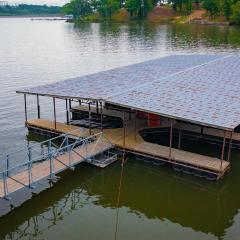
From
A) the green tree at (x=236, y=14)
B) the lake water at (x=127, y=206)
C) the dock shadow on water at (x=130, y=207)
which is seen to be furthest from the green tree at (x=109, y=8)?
the dock shadow on water at (x=130, y=207)

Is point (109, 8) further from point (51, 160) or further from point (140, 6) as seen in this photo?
point (51, 160)

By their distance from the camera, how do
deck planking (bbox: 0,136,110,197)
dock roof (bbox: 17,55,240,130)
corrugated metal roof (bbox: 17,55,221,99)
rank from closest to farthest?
deck planking (bbox: 0,136,110,197) → dock roof (bbox: 17,55,240,130) → corrugated metal roof (bbox: 17,55,221,99)

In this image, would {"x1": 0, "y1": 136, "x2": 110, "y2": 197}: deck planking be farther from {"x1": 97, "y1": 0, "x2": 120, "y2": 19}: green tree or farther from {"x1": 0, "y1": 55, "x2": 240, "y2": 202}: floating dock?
{"x1": 97, "y1": 0, "x2": 120, "y2": 19}: green tree

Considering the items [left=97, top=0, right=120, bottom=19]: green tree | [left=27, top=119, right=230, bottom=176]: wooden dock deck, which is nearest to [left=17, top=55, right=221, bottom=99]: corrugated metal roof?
[left=27, top=119, right=230, bottom=176]: wooden dock deck

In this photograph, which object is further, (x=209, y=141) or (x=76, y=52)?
(x=76, y=52)

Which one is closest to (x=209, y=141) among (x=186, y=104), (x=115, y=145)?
(x=186, y=104)

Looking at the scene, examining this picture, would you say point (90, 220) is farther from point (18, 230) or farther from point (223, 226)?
point (223, 226)

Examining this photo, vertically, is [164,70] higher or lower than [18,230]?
higher
